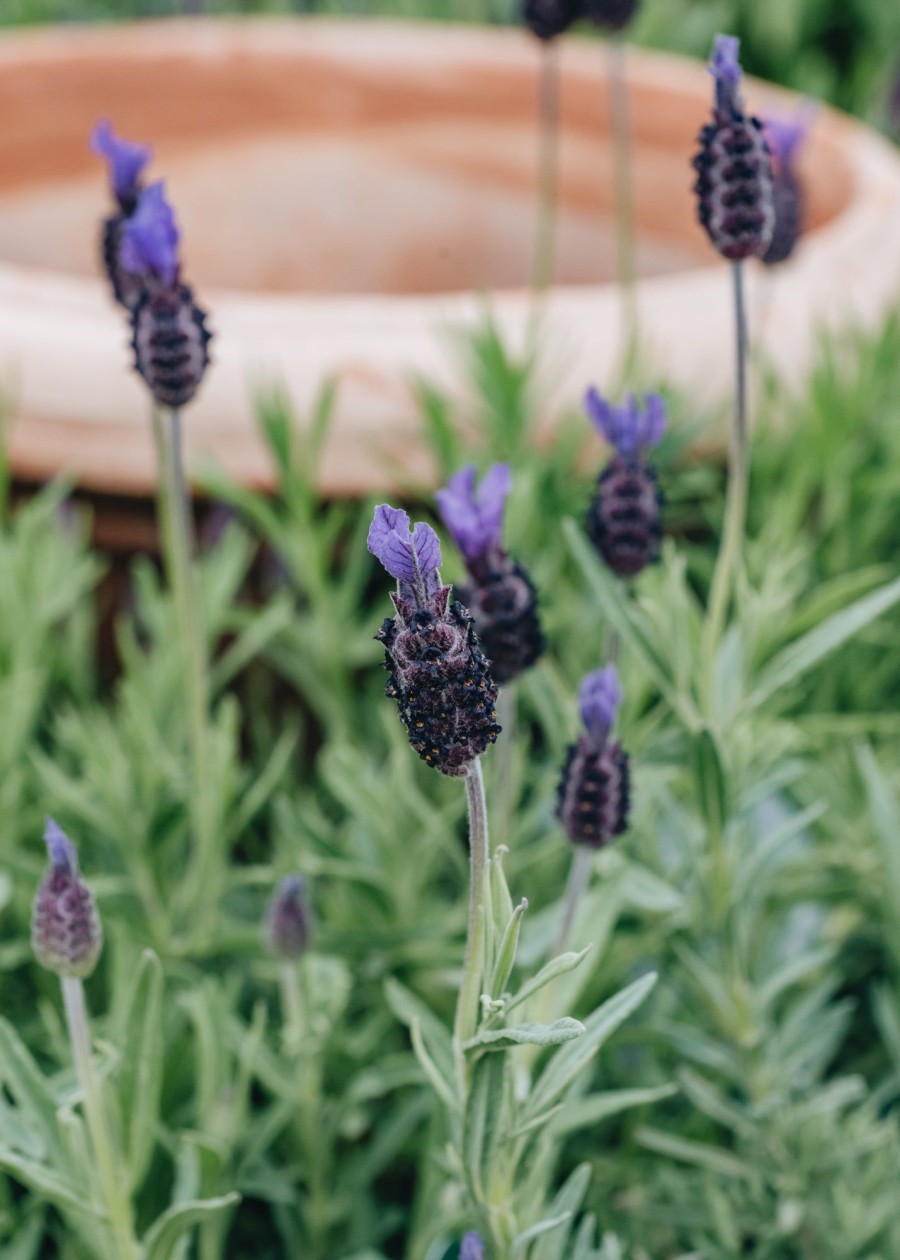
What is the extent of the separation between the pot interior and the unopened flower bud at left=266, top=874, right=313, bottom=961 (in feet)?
3.43

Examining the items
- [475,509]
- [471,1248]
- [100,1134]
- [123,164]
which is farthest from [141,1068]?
[123,164]

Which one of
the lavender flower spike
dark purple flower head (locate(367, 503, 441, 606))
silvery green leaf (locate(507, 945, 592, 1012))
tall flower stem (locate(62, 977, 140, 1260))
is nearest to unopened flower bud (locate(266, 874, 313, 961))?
tall flower stem (locate(62, 977, 140, 1260))

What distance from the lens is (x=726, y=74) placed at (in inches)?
25.2

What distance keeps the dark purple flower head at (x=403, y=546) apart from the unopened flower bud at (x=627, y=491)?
30cm

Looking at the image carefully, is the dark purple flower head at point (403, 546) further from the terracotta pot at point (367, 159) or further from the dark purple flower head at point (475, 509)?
the terracotta pot at point (367, 159)

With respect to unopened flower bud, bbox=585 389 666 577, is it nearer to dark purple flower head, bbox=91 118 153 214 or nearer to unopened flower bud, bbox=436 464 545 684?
unopened flower bud, bbox=436 464 545 684

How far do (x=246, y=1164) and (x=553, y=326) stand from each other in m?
0.64

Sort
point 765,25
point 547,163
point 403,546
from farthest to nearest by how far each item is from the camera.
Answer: point 765,25, point 547,163, point 403,546

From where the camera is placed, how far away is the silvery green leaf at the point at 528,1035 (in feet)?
1.65

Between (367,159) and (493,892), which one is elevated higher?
(367,159)

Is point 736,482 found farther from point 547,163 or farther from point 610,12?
point 547,163

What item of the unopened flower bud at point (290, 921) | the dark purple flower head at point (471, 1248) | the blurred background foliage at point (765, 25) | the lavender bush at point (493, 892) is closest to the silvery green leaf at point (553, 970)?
the lavender bush at point (493, 892)

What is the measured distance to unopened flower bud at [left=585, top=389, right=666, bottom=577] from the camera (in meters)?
0.73

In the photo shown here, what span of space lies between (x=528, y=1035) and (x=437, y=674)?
5.1 inches
